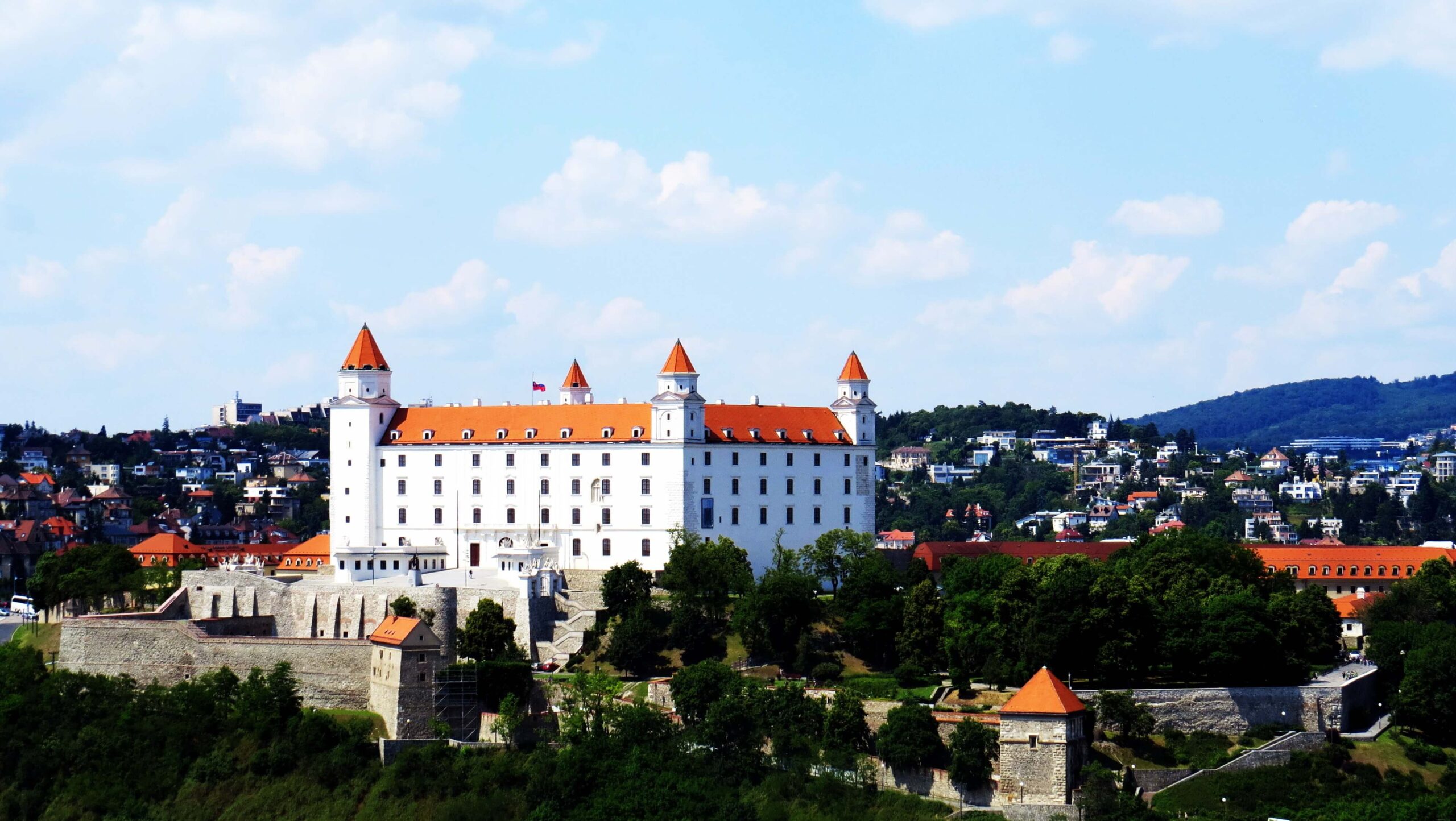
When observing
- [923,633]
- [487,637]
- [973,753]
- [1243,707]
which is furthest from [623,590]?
[1243,707]

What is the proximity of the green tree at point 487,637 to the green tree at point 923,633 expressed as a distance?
1247 cm

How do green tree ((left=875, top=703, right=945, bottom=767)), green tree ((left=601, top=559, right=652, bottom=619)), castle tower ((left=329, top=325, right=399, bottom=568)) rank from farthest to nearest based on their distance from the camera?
castle tower ((left=329, top=325, right=399, bottom=568)) → green tree ((left=601, top=559, right=652, bottom=619)) → green tree ((left=875, top=703, right=945, bottom=767))

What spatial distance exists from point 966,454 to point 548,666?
13640cm

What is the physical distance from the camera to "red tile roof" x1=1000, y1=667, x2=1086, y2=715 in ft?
164

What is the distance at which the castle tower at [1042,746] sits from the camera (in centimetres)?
4978

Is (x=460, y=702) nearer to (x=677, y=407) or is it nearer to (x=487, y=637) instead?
(x=487, y=637)

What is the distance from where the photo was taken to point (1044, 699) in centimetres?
5022

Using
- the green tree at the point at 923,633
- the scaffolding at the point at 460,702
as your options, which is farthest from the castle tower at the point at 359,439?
the green tree at the point at 923,633

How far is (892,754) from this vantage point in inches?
2041

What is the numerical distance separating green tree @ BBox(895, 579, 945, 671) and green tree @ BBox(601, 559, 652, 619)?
9545 millimetres

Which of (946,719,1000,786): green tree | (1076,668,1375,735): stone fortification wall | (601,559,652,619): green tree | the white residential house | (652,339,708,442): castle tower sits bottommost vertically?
(946,719,1000,786): green tree

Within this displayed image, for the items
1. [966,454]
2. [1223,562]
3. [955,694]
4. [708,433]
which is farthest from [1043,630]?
[966,454]

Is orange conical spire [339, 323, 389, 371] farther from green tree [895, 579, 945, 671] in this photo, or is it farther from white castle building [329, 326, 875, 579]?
green tree [895, 579, 945, 671]

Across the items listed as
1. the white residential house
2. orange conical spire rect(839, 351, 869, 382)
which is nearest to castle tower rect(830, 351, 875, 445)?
orange conical spire rect(839, 351, 869, 382)
